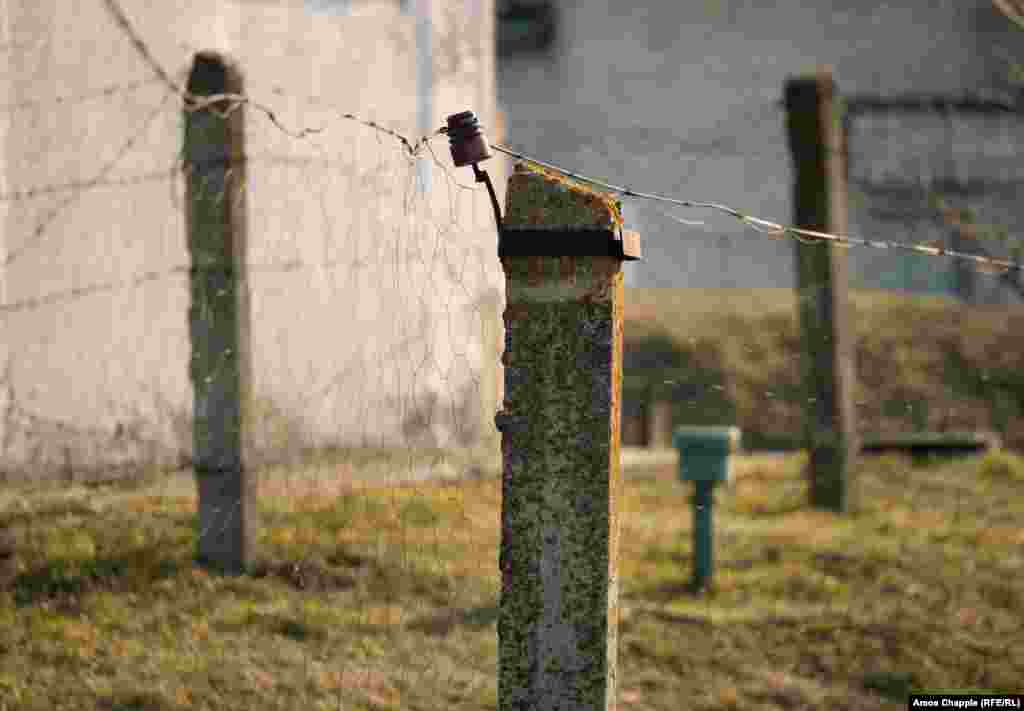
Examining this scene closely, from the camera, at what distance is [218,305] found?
18.5 feet

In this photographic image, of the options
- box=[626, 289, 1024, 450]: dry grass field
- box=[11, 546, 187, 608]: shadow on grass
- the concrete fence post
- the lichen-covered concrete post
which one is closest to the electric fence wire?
the lichen-covered concrete post

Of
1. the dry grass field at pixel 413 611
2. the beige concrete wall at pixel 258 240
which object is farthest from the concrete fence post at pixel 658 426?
the dry grass field at pixel 413 611

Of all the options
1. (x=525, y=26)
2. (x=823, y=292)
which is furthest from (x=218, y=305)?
(x=525, y=26)

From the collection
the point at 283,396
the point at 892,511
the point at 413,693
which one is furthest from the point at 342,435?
the point at 413,693

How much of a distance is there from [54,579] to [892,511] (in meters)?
4.49

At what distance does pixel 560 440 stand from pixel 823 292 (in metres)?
5.47

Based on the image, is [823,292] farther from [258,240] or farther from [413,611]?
[413,611]

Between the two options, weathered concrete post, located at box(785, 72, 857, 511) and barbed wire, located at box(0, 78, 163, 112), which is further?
weathered concrete post, located at box(785, 72, 857, 511)

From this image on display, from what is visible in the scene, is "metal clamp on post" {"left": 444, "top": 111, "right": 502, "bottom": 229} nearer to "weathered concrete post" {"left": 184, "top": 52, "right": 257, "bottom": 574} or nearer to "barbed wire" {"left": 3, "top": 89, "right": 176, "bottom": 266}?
"weathered concrete post" {"left": 184, "top": 52, "right": 257, "bottom": 574}

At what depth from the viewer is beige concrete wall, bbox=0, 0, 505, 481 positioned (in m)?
6.86

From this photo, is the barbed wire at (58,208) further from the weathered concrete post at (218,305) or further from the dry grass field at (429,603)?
the dry grass field at (429,603)

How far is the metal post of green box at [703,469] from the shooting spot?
20.6 feet

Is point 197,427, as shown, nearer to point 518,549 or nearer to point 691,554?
point 691,554

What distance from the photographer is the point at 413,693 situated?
464 centimetres
